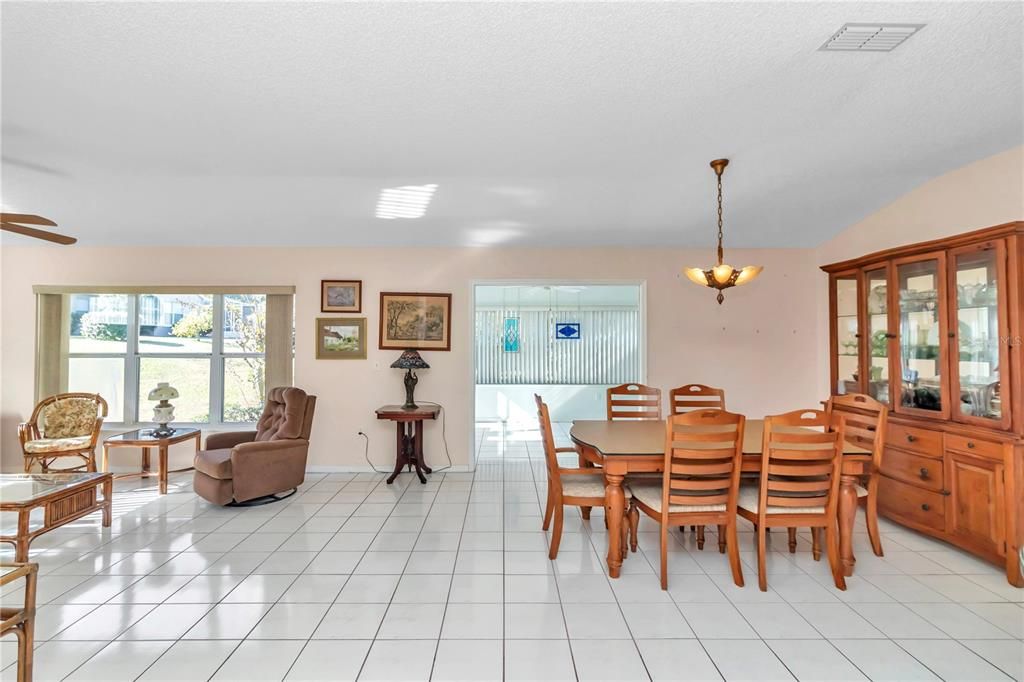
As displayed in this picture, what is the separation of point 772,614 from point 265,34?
3.49 m

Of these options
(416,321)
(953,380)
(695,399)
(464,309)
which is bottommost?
(695,399)

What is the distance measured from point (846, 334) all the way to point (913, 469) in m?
1.21

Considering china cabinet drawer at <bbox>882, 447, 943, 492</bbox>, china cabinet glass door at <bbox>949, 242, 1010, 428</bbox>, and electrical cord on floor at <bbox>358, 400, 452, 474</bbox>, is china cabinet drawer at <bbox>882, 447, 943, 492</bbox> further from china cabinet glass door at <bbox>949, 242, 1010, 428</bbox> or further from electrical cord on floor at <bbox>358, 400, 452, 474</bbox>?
electrical cord on floor at <bbox>358, 400, 452, 474</bbox>

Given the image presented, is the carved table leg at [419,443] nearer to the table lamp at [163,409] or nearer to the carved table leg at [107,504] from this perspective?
the table lamp at [163,409]

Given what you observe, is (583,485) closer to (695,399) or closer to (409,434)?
(695,399)

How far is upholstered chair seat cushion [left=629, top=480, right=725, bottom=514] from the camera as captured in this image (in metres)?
2.75

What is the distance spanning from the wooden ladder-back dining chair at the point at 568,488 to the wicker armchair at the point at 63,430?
161 inches

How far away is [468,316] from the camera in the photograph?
5141 millimetres

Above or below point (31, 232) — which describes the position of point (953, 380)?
below

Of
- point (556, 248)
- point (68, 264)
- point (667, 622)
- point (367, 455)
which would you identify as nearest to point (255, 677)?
point (667, 622)

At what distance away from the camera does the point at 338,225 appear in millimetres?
4551

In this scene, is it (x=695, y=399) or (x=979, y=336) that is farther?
(x=695, y=399)

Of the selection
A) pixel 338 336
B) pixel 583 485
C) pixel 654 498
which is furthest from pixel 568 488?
pixel 338 336

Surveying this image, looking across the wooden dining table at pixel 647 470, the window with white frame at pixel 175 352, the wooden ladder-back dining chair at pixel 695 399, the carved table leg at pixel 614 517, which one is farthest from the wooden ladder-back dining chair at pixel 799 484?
the window with white frame at pixel 175 352
